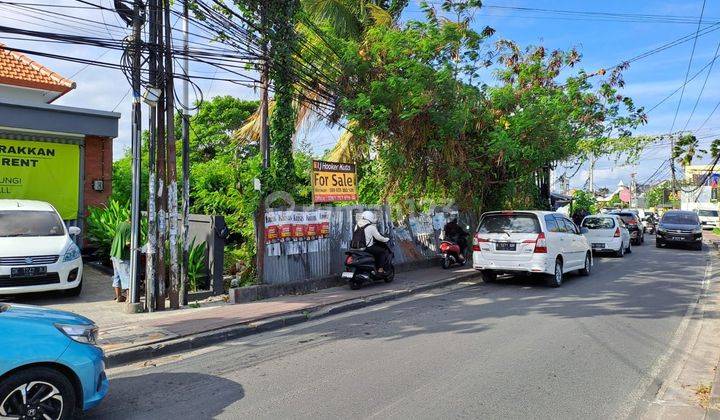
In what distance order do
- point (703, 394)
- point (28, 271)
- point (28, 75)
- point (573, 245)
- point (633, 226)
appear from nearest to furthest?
1. point (703, 394)
2. point (28, 271)
3. point (573, 245)
4. point (28, 75)
5. point (633, 226)

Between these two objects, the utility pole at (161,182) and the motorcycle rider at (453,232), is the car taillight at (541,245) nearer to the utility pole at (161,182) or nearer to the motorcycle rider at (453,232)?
the motorcycle rider at (453,232)

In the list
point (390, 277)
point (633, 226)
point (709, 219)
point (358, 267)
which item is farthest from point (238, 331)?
point (709, 219)

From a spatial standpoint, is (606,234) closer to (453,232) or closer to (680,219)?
(680,219)

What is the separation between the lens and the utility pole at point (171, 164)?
28.9ft

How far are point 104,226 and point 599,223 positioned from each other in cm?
1690

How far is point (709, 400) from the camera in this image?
497cm

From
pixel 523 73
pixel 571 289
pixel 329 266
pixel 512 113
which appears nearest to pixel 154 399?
pixel 329 266

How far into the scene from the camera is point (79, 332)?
4371 millimetres

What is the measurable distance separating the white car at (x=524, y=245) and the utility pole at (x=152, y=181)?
721 cm

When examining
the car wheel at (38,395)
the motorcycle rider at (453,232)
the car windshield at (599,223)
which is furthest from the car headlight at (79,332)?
the car windshield at (599,223)

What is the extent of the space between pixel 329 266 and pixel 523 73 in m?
9.12

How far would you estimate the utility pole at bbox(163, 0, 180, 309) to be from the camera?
28.9 feet

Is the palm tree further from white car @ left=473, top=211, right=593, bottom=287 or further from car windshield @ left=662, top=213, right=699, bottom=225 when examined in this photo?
car windshield @ left=662, top=213, right=699, bottom=225

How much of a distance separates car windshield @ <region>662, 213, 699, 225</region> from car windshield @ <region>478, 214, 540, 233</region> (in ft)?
50.5
